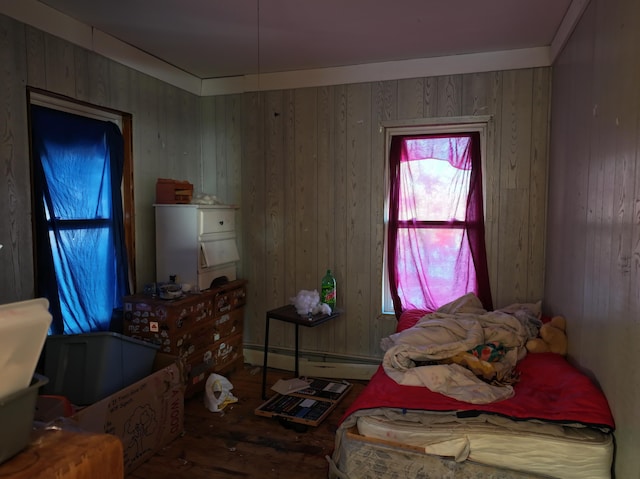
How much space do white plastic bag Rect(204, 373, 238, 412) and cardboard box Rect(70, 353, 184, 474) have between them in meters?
0.33

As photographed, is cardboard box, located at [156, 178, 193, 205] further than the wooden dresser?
Yes

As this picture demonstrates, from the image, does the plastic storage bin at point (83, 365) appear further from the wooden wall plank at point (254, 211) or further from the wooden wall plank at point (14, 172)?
the wooden wall plank at point (254, 211)

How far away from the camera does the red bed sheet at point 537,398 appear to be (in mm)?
1831

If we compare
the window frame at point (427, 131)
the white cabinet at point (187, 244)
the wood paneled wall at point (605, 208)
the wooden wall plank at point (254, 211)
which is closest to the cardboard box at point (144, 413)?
the white cabinet at point (187, 244)

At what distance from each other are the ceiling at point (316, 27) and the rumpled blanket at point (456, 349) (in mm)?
1855

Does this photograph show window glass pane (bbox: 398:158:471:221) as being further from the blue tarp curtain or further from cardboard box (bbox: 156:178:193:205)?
the blue tarp curtain

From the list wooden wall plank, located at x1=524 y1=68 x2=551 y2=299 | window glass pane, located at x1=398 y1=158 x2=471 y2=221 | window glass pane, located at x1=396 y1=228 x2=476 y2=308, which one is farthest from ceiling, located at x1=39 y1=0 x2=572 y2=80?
window glass pane, located at x1=396 y1=228 x2=476 y2=308

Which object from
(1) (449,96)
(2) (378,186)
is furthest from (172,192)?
(1) (449,96)

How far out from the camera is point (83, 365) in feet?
8.02

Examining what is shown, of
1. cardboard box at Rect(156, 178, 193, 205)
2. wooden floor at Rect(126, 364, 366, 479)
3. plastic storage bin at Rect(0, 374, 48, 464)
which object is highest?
cardboard box at Rect(156, 178, 193, 205)

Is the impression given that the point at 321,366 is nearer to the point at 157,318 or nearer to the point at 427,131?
the point at 157,318

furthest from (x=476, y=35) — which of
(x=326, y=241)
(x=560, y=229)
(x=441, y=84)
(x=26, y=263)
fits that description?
(x=26, y=263)

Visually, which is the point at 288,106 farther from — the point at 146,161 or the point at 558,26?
the point at 558,26

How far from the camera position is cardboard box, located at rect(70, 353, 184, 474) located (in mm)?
2197
